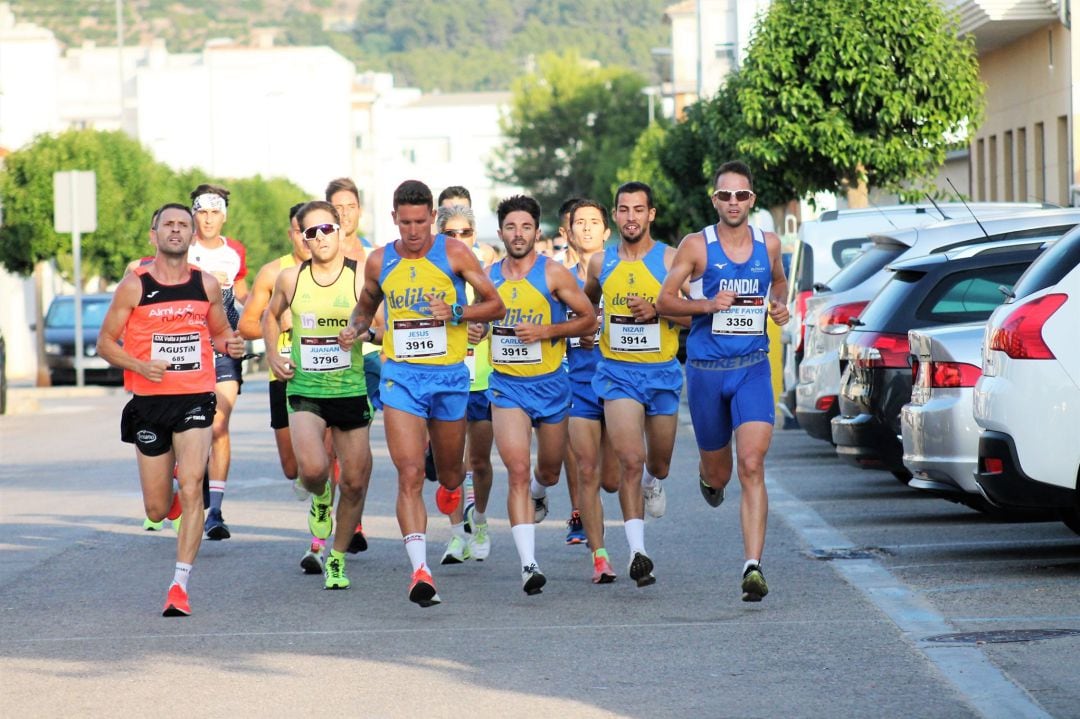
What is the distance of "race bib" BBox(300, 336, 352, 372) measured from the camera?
10.4m

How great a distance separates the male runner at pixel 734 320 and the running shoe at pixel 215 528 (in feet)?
12.9

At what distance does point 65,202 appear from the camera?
35.7m

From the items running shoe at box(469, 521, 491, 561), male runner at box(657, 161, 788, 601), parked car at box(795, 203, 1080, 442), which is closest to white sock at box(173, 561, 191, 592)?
running shoe at box(469, 521, 491, 561)

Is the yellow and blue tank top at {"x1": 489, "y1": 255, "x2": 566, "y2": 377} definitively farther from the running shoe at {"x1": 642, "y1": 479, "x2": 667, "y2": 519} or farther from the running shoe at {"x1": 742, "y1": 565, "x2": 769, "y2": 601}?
the running shoe at {"x1": 742, "y1": 565, "x2": 769, "y2": 601}

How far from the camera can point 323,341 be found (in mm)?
10438

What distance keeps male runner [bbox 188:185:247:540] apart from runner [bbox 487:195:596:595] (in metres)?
3.00

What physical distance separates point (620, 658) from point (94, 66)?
109963 mm

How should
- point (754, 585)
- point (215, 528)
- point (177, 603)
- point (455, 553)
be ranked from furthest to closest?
point (215, 528)
point (455, 553)
point (177, 603)
point (754, 585)

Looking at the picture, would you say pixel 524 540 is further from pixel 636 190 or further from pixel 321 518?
pixel 636 190

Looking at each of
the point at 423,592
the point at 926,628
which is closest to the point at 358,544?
the point at 423,592

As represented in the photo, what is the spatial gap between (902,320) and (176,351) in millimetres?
5077

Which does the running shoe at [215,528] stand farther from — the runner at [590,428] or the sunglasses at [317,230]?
the sunglasses at [317,230]

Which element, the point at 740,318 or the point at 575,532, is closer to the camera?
the point at 740,318

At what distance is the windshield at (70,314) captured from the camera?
40.2m
